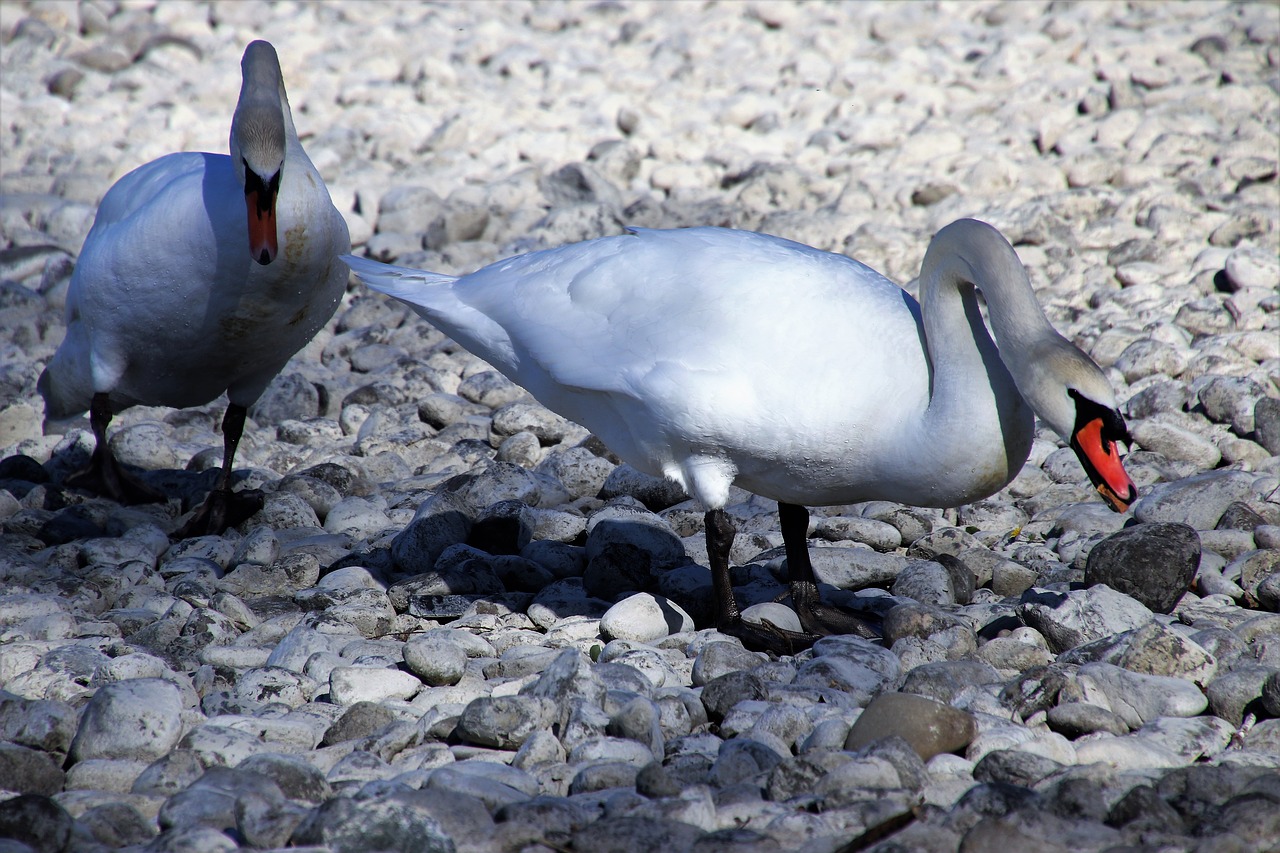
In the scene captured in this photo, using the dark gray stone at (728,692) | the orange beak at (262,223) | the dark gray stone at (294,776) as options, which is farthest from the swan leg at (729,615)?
the orange beak at (262,223)

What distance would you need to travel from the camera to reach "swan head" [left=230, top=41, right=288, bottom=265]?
15.0 feet

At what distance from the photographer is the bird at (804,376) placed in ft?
11.5

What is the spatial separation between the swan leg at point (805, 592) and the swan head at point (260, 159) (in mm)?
2078

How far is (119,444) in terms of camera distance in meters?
5.86

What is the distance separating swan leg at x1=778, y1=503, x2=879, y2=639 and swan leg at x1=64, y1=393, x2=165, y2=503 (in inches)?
114

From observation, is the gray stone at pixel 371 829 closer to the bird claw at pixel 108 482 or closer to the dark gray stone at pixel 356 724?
the dark gray stone at pixel 356 724

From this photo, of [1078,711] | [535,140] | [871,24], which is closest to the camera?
[1078,711]

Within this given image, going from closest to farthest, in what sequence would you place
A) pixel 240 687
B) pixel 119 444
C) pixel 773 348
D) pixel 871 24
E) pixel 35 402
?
pixel 240 687 < pixel 773 348 < pixel 119 444 < pixel 35 402 < pixel 871 24

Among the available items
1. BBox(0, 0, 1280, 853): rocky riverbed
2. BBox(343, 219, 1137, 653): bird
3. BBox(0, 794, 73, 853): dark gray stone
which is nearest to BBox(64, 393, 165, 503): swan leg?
BBox(0, 0, 1280, 853): rocky riverbed

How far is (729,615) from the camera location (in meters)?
4.00

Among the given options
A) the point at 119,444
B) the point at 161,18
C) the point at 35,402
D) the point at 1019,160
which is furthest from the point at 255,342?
the point at 161,18

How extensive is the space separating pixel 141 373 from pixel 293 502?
34.9 inches

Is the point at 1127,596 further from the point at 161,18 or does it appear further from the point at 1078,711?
the point at 161,18

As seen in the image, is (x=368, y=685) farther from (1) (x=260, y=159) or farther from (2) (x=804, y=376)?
(1) (x=260, y=159)
